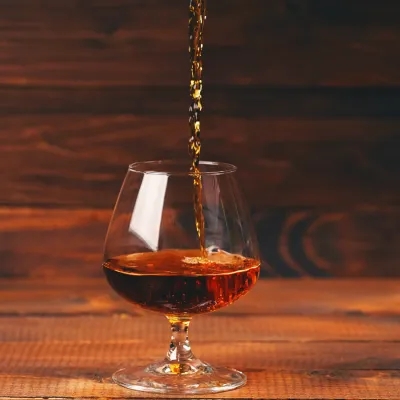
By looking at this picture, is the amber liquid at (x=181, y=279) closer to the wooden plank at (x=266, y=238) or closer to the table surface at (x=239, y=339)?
the table surface at (x=239, y=339)

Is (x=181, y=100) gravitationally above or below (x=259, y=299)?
above

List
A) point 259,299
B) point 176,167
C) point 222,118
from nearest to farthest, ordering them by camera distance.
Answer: point 176,167
point 259,299
point 222,118

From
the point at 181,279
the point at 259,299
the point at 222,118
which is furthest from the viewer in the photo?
the point at 222,118

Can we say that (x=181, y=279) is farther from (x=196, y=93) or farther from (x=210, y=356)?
(x=196, y=93)

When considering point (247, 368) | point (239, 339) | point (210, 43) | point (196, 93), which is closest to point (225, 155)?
point (210, 43)

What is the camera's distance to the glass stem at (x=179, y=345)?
1.22m

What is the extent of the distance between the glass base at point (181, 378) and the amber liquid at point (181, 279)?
7 cm

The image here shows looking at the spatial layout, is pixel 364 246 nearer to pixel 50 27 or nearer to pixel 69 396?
pixel 50 27

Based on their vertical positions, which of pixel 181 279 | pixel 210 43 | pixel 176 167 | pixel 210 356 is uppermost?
pixel 210 43

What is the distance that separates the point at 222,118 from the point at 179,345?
24.1 inches

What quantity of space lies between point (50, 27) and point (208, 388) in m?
0.78

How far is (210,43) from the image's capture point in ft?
5.61

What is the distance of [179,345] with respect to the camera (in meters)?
1.22

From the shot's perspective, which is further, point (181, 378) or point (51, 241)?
point (51, 241)
